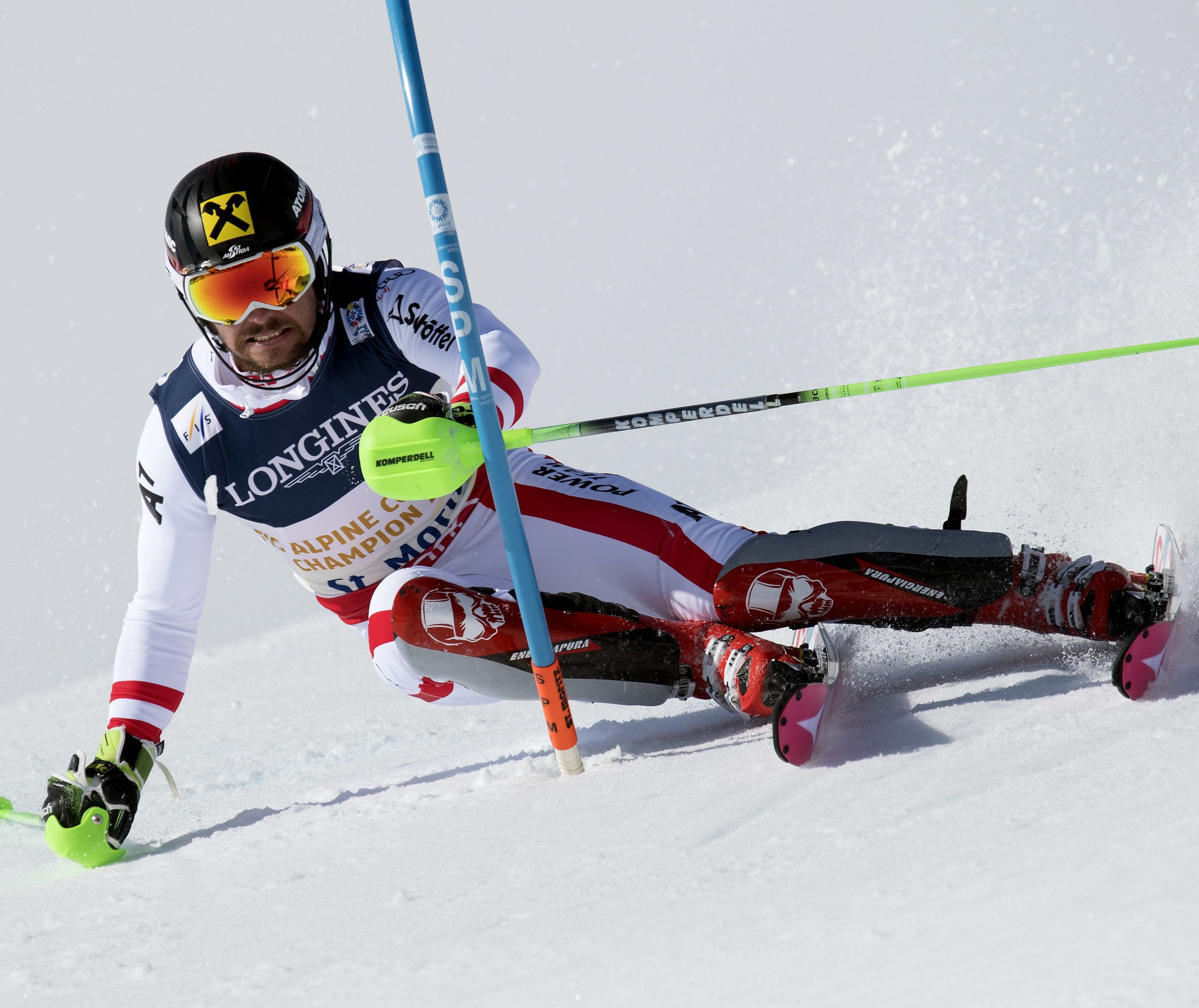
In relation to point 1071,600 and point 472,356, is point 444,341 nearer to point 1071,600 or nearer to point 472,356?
point 472,356

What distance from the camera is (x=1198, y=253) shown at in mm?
4613

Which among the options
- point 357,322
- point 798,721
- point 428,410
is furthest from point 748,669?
point 357,322

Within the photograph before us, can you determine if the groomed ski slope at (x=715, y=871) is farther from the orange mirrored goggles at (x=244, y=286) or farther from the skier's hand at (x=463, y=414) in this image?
the orange mirrored goggles at (x=244, y=286)

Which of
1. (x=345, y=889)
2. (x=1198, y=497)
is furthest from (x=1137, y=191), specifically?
(x=345, y=889)

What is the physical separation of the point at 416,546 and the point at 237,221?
2.64ft

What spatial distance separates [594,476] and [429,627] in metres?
0.64

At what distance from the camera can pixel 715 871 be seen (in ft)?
5.03

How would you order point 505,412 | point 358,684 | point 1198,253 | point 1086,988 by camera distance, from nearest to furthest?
point 1086,988 < point 505,412 < point 358,684 < point 1198,253

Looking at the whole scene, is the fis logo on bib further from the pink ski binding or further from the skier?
the pink ski binding

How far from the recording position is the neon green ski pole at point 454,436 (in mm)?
2018

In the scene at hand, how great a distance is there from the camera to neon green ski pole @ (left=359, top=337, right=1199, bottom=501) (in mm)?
2018

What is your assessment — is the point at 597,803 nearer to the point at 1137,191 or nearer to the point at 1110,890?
the point at 1110,890

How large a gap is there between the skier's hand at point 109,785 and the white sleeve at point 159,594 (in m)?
0.04

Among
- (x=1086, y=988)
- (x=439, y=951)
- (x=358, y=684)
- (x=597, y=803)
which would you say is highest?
(x=1086, y=988)
